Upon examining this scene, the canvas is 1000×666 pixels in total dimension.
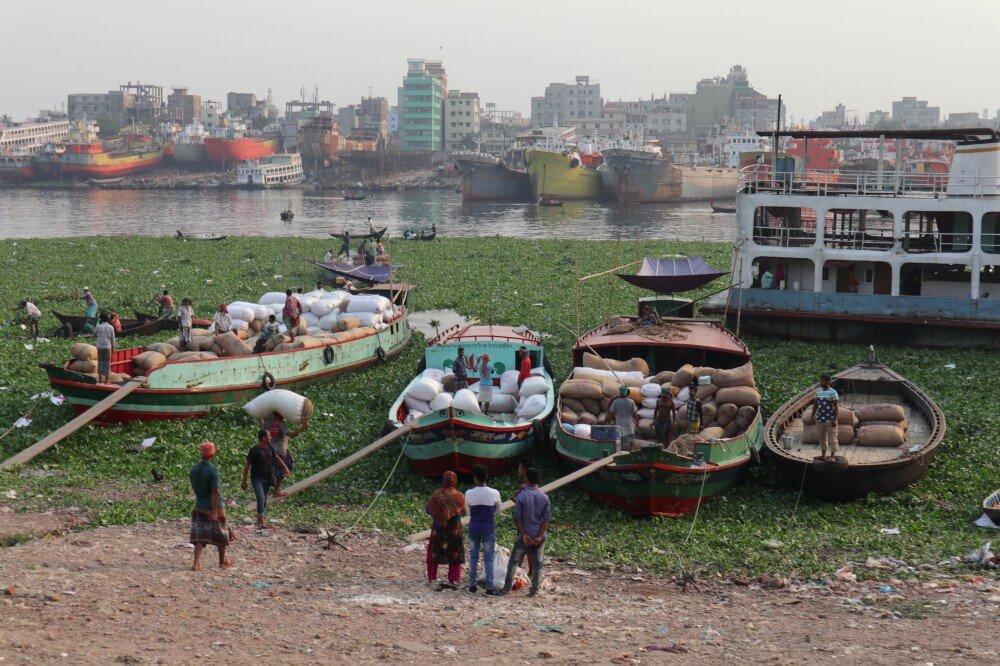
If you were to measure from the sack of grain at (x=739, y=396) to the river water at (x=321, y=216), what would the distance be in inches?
1834

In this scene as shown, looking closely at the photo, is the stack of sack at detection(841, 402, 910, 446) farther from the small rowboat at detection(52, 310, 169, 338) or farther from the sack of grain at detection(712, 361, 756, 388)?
the small rowboat at detection(52, 310, 169, 338)

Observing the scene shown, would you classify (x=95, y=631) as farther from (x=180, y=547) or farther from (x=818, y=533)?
(x=818, y=533)

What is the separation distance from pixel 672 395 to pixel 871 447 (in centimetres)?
292

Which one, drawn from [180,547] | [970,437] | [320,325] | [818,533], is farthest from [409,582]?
[320,325]

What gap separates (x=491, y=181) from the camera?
387 ft

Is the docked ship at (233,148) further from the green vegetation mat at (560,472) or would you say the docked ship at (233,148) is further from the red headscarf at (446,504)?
the red headscarf at (446,504)

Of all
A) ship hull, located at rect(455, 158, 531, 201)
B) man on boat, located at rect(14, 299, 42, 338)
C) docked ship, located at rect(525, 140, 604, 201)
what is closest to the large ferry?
man on boat, located at rect(14, 299, 42, 338)

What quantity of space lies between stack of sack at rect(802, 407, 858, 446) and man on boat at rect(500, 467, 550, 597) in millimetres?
6619

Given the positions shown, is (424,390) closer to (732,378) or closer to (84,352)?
(732,378)

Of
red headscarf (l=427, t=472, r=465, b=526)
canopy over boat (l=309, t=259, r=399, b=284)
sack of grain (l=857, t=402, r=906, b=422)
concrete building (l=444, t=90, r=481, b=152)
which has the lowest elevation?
sack of grain (l=857, t=402, r=906, b=422)

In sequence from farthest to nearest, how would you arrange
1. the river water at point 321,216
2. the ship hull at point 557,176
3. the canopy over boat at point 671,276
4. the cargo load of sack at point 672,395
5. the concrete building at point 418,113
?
the concrete building at point 418,113
the ship hull at point 557,176
the river water at point 321,216
the canopy over boat at point 671,276
the cargo load of sack at point 672,395

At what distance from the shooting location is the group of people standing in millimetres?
10570

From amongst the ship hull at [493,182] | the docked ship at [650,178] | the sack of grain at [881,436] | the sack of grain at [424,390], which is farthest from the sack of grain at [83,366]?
the ship hull at [493,182]

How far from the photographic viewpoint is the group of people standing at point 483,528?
10.6 m
